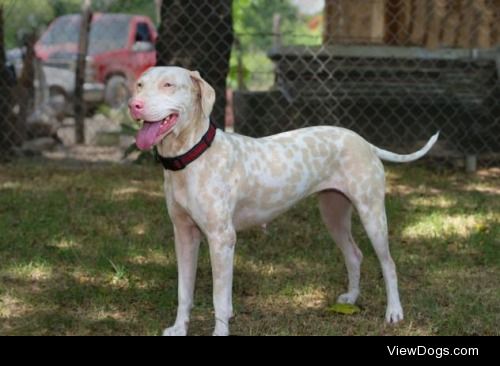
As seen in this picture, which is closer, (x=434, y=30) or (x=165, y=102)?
(x=165, y=102)

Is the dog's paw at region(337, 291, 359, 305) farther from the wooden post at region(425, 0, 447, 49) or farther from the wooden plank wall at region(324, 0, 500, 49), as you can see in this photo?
the wooden post at region(425, 0, 447, 49)

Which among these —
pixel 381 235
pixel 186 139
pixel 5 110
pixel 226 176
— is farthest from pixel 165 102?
pixel 5 110

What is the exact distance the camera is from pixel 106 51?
50.8 ft

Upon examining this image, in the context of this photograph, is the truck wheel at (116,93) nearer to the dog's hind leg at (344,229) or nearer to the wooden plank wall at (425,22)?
the wooden plank wall at (425,22)

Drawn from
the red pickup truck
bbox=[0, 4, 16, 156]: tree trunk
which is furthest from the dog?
the red pickup truck

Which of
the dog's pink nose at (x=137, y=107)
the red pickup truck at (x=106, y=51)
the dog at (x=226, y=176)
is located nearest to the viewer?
the dog's pink nose at (x=137, y=107)

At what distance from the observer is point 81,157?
8273 millimetres

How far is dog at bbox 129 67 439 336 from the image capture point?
3500 mm

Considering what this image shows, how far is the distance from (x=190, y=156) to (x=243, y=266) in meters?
1.46

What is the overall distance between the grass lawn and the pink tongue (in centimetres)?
94

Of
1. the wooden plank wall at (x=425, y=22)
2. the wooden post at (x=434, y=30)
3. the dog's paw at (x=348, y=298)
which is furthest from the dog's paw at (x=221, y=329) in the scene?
the wooden post at (x=434, y=30)

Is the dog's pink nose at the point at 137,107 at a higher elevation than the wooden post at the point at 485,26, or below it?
higher

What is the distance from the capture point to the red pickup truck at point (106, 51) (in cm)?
1400

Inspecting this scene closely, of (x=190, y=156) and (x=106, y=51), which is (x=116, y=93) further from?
(x=190, y=156)
